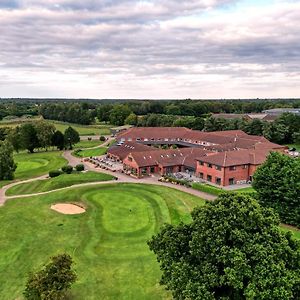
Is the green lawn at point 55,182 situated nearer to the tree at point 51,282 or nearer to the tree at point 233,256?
the tree at point 51,282

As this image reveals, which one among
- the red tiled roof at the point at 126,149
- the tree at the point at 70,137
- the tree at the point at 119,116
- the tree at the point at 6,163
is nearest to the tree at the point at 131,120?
the tree at the point at 119,116

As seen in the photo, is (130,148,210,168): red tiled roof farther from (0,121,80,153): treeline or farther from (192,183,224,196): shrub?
(0,121,80,153): treeline

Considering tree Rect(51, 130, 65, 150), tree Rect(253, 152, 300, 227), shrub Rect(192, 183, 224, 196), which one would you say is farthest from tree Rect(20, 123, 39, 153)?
tree Rect(253, 152, 300, 227)

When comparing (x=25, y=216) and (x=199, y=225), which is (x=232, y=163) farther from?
(x=199, y=225)

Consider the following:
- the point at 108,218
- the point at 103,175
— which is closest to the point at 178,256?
the point at 108,218

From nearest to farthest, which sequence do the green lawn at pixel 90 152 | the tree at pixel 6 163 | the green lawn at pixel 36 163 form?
the tree at pixel 6 163, the green lawn at pixel 36 163, the green lawn at pixel 90 152

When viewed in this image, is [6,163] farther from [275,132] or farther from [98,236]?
[275,132]

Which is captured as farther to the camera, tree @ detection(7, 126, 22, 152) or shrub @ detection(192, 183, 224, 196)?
tree @ detection(7, 126, 22, 152)

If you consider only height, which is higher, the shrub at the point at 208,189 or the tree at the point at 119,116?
the tree at the point at 119,116
